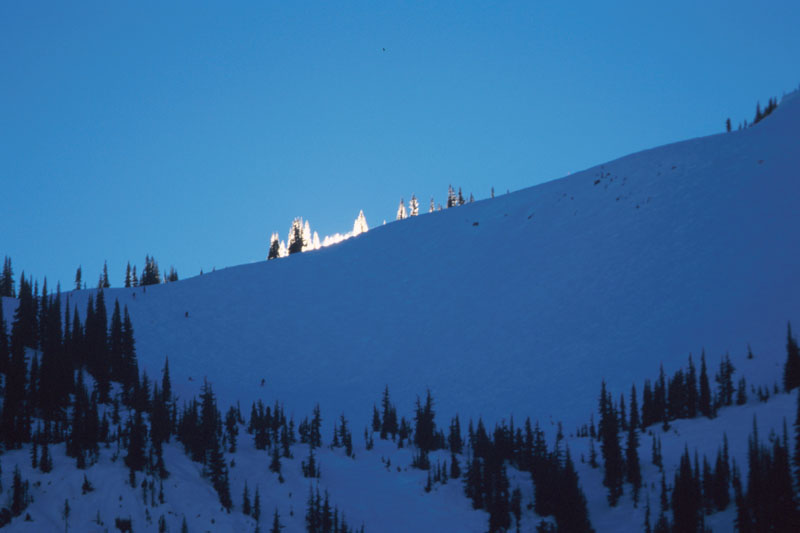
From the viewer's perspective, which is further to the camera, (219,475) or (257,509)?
A: (219,475)

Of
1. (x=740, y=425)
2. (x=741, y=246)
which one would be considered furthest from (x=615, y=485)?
(x=741, y=246)

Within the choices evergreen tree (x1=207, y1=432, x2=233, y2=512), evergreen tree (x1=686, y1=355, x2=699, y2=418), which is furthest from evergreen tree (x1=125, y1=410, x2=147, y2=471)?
evergreen tree (x1=686, y1=355, x2=699, y2=418)

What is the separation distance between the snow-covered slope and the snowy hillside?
29 cm

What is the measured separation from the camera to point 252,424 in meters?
61.0

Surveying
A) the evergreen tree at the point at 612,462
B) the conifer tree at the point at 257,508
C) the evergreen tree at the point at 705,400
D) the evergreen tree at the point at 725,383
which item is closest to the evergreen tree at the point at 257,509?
the conifer tree at the point at 257,508

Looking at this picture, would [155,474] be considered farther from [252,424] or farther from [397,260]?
[397,260]

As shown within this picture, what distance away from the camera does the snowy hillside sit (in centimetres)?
4850

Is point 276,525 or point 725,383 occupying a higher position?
point 725,383

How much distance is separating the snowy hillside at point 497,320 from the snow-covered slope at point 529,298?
0.29m

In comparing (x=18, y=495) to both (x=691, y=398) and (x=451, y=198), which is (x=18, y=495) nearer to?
(x=691, y=398)

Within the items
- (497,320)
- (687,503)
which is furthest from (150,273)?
(687,503)

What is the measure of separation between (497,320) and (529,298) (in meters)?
5.36

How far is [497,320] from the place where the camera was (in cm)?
8762

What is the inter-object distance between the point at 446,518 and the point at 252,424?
19.7 m
